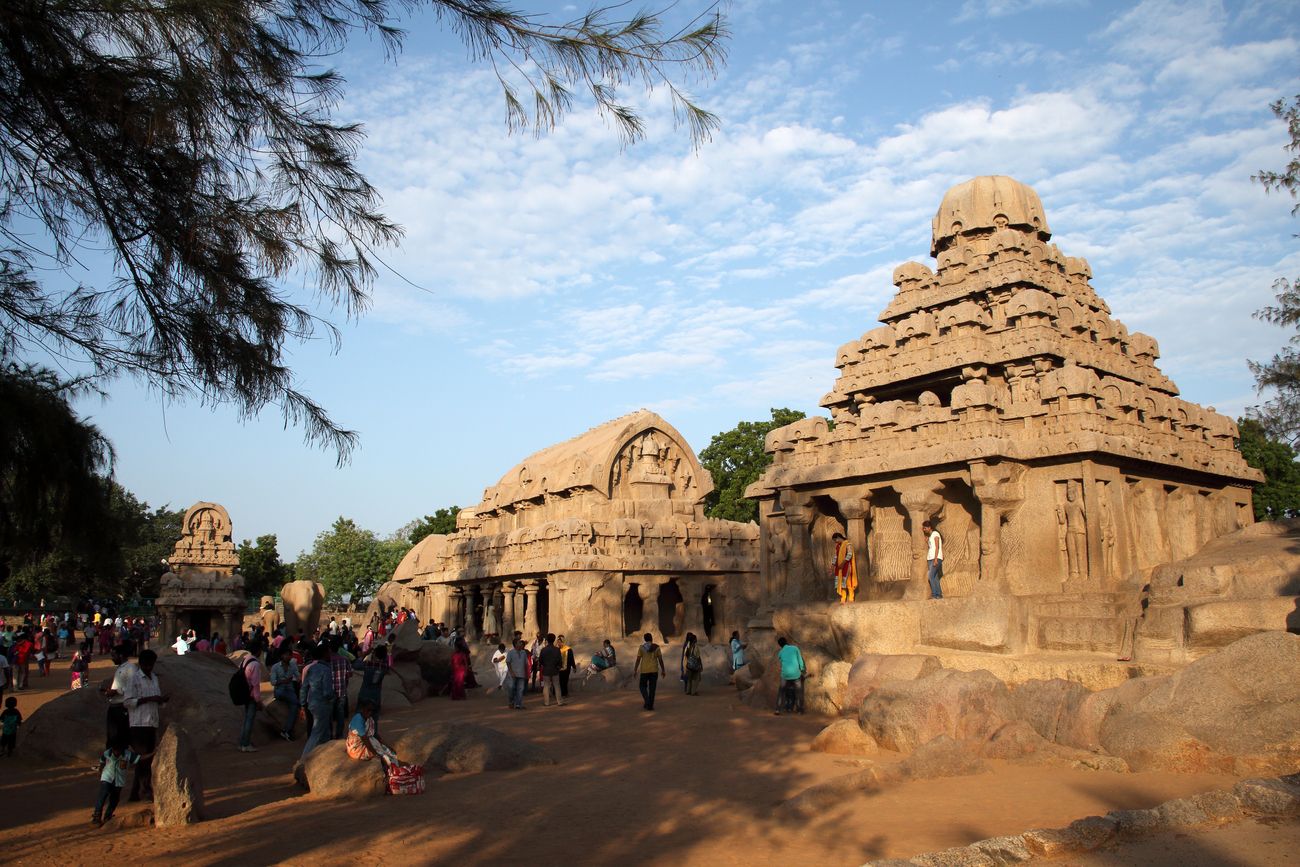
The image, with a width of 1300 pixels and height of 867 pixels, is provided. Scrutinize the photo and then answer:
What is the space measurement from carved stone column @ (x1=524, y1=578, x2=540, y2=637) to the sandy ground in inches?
831

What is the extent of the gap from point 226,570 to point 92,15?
135 ft

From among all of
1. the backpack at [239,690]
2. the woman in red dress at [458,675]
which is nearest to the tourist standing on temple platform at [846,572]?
the woman in red dress at [458,675]

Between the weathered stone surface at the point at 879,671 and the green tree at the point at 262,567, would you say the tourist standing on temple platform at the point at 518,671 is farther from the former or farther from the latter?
the green tree at the point at 262,567

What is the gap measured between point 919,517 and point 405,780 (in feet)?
35.6

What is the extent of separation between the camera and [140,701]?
33.3ft

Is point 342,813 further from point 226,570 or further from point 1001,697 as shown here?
point 226,570

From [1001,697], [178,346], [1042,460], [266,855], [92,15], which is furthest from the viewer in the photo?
[1042,460]

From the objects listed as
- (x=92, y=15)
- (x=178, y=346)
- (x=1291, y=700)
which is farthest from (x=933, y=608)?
(x=92, y=15)

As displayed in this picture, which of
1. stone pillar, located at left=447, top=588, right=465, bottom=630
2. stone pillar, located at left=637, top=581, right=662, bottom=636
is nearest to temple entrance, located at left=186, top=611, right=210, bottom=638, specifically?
stone pillar, located at left=447, top=588, right=465, bottom=630

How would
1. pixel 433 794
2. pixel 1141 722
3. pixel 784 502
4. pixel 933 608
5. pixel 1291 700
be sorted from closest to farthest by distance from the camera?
pixel 1291 700 < pixel 1141 722 < pixel 433 794 < pixel 933 608 < pixel 784 502

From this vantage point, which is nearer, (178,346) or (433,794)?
(178,346)

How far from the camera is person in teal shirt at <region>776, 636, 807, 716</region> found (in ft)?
51.6

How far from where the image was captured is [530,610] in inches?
1341

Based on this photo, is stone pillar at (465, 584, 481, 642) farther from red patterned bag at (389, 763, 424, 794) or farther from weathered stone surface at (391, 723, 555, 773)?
red patterned bag at (389, 763, 424, 794)
